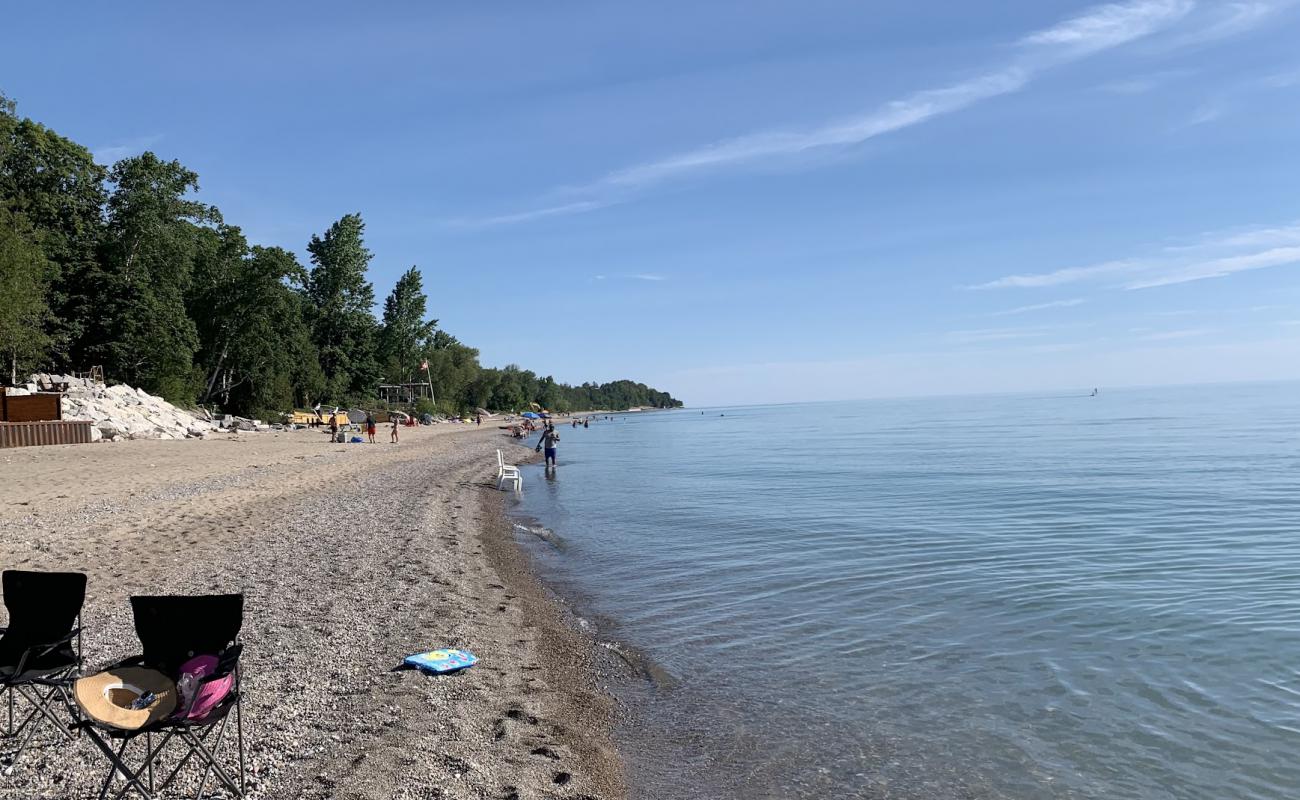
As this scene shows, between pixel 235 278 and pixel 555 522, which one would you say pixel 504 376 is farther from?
pixel 555 522

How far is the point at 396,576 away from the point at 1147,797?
8.89 m

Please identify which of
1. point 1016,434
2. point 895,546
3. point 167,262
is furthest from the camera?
point 1016,434

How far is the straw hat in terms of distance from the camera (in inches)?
163

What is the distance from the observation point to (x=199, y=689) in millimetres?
4312

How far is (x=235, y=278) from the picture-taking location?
56.5 m

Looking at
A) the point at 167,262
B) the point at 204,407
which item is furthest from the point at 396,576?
the point at 204,407

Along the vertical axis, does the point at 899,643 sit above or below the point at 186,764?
below

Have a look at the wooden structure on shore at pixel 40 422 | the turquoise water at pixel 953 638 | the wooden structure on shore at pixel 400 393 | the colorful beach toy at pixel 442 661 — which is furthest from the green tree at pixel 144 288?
the colorful beach toy at pixel 442 661

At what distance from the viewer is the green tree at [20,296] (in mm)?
32594

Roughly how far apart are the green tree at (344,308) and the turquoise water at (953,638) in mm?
57949

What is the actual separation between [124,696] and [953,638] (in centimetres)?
862

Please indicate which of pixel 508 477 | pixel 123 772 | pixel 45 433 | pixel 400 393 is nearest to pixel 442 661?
pixel 123 772

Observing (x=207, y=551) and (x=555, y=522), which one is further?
(x=555, y=522)

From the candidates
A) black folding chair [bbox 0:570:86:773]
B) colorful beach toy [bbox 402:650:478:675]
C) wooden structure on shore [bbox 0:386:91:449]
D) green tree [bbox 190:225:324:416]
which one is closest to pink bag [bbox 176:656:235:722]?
black folding chair [bbox 0:570:86:773]
